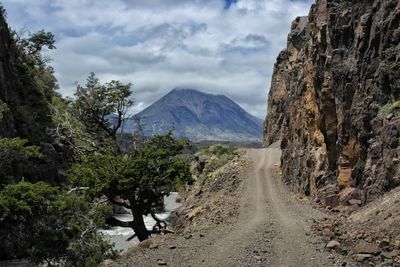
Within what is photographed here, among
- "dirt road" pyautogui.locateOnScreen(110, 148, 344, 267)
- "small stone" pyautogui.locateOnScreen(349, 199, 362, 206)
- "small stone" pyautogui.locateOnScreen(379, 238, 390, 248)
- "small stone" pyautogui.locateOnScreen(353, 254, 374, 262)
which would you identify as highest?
"small stone" pyautogui.locateOnScreen(349, 199, 362, 206)

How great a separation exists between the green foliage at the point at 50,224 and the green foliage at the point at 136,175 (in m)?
2.51

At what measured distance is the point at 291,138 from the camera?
138 ft

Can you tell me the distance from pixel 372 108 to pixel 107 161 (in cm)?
1611

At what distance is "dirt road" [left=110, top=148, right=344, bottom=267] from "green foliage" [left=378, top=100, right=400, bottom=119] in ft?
18.1

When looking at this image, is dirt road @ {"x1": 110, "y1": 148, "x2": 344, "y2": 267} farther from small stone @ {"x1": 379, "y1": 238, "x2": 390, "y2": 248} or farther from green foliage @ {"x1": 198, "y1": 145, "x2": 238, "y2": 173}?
green foliage @ {"x1": 198, "y1": 145, "x2": 238, "y2": 173}

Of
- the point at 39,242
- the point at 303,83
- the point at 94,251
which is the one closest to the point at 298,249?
the point at 94,251

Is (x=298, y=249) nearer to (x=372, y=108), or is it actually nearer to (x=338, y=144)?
(x=372, y=108)

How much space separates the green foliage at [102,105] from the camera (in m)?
41.0

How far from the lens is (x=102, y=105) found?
41.6 meters

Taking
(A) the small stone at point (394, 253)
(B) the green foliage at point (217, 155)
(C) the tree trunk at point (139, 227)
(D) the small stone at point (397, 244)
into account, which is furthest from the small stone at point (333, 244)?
(B) the green foliage at point (217, 155)

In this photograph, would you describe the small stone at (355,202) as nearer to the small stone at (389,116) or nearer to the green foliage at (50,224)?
the small stone at (389,116)

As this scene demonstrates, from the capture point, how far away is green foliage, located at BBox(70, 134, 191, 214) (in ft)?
98.2

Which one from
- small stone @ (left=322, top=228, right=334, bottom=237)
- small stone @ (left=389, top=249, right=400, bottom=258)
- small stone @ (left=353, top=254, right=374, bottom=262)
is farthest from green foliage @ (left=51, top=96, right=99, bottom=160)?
small stone @ (left=389, top=249, right=400, bottom=258)

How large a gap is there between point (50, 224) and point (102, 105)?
55.3ft
